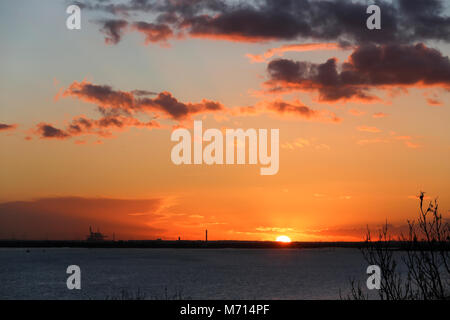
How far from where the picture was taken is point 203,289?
96.6 m

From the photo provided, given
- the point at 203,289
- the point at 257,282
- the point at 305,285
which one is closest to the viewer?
the point at 203,289

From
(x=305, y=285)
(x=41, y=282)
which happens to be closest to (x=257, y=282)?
(x=305, y=285)

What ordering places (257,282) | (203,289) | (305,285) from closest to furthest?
(203,289) → (305,285) → (257,282)
